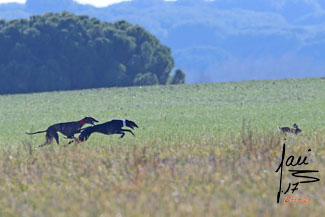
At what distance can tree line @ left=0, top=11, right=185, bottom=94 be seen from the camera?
190 feet

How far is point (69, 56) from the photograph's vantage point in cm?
6088

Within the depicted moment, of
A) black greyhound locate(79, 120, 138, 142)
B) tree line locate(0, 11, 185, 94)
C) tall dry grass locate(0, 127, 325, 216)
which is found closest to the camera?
tall dry grass locate(0, 127, 325, 216)

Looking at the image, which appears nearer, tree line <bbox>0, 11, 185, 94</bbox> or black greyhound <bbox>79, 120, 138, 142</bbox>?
black greyhound <bbox>79, 120, 138, 142</bbox>

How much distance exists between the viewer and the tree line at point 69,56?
58.1 m

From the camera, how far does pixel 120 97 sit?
138 ft

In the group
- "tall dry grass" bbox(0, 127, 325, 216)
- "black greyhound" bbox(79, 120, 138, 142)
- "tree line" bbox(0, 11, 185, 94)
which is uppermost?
"tree line" bbox(0, 11, 185, 94)

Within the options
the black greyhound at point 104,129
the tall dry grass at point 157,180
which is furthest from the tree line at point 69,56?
the tall dry grass at point 157,180

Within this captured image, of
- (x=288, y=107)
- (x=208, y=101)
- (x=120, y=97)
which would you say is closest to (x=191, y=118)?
(x=288, y=107)

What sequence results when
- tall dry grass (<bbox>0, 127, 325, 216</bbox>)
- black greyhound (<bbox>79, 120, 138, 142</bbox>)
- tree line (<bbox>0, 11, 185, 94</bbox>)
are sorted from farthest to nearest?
tree line (<bbox>0, 11, 185, 94</bbox>), black greyhound (<bbox>79, 120, 138, 142</bbox>), tall dry grass (<bbox>0, 127, 325, 216</bbox>)

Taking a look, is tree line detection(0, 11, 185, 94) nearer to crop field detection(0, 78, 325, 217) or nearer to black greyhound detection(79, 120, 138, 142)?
black greyhound detection(79, 120, 138, 142)

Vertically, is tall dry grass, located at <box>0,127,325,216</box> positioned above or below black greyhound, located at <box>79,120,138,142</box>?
below

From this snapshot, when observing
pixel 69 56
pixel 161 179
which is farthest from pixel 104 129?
pixel 69 56

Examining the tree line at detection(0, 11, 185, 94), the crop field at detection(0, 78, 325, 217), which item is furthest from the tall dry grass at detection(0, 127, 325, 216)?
the tree line at detection(0, 11, 185, 94)

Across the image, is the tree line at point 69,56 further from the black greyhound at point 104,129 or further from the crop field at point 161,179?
the crop field at point 161,179
